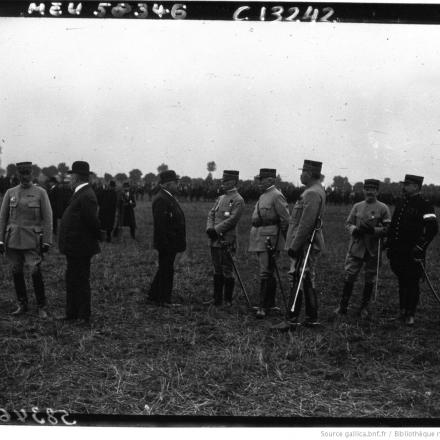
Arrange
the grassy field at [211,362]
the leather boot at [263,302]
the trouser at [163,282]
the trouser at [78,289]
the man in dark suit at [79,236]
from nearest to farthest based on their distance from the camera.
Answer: the grassy field at [211,362]
the trouser at [78,289]
the man in dark suit at [79,236]
the leather boot at [263,302]
the trouser at [163,282]

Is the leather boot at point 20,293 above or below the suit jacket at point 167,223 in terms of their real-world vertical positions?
below

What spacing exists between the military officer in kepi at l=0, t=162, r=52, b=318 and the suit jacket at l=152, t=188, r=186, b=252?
1.80 m

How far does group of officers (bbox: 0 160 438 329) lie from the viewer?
6156mm

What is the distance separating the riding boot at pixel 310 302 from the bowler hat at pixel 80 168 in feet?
10.2

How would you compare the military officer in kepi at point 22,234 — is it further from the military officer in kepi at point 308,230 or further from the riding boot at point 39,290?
the military officer in kepi at point 308,230

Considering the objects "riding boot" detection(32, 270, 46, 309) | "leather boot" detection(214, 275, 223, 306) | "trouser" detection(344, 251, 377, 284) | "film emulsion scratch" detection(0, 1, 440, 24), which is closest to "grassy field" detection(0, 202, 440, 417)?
"riding boot" detection(32, 270, 46, 309)

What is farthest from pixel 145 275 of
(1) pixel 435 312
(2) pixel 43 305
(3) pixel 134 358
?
(1) pixel 435 312

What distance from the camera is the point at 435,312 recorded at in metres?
7.30

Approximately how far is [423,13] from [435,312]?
15.0 feet

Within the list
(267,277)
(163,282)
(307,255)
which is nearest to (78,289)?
(163,282)

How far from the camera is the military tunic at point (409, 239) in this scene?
664 centimetres

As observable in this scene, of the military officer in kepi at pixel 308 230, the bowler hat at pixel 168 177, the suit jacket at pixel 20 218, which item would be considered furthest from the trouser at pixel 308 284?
the suit jacket at pixel 20 218

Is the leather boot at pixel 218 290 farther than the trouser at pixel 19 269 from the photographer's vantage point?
Yes

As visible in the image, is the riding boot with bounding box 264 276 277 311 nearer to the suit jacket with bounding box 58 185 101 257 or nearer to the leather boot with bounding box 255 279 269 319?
the leather boot with bounding box 255 279 269 319
